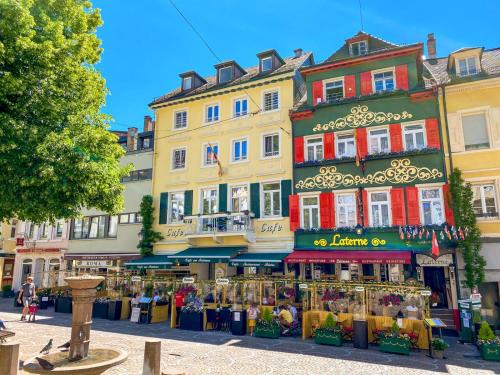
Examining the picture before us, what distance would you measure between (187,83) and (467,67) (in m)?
17.0

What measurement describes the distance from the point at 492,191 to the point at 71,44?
1737 cm

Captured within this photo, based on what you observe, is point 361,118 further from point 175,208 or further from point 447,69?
point 175,208

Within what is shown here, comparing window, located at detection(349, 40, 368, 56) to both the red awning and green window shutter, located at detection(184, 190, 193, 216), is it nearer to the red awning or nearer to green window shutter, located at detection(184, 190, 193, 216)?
the red awning

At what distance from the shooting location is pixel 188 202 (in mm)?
23328

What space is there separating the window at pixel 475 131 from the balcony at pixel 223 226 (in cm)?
1111

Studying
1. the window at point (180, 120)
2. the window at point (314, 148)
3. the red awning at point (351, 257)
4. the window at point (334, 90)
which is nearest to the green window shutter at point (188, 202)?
the window at point (180, 120)

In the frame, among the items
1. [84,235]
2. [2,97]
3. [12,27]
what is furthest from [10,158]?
[84,235]

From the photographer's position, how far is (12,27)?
938 cm

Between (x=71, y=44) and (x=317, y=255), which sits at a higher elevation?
(x=71, y=44)

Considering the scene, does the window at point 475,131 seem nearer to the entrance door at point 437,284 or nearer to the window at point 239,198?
the entrance door at point 437,284

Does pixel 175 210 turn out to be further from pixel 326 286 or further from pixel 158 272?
pixel 326 286

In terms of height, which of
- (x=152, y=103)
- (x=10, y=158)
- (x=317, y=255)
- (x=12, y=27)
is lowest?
(x=317, y=255)

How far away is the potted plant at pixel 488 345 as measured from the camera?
11.7m

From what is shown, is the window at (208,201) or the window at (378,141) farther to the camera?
the window at (208,201)
